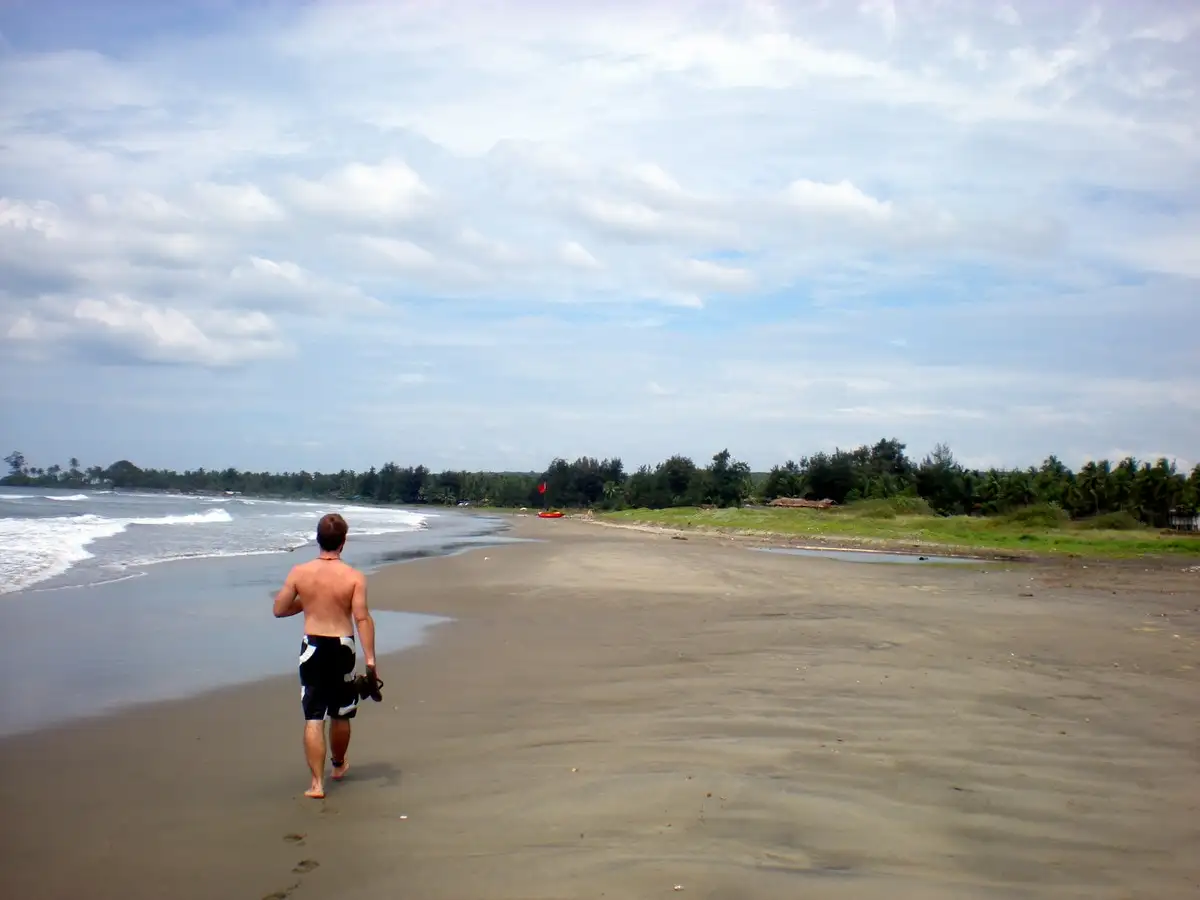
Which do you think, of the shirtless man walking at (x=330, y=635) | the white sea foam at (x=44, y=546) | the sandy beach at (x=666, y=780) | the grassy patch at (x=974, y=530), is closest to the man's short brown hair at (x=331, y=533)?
the shirtless man walking at (x=330, y=635)

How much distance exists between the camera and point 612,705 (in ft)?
27.3

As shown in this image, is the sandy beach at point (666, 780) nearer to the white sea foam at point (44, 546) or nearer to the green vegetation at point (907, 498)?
the white sea foam at point (44, 546)

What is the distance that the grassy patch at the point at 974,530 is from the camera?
34569mm

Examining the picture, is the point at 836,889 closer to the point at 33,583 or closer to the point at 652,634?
the point at 652,634

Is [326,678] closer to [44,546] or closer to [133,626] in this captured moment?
[133,626]

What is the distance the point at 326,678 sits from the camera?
5.97 metres

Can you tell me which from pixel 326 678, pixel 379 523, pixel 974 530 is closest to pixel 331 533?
pixel 326 678

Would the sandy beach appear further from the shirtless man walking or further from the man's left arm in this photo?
the man's left arm

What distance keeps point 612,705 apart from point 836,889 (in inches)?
164

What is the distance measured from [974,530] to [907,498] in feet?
75.9

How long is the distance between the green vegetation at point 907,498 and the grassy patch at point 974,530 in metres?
A: 0.08

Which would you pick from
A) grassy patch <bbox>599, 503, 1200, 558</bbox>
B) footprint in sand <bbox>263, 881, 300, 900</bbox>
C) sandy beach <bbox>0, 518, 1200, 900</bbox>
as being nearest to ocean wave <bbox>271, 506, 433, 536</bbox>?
grassy patch <bbox>599, 503, 1200, 558</bbox>

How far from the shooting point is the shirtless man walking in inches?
235

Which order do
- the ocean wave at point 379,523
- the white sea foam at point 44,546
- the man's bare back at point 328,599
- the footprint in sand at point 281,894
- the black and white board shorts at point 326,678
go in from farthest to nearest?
1. the ocean wave at point 379,523
2. the white sea foam at point 44,546
3. the man's bare back at point 328,599
4. the black and white board shorts at point 326,678
5. the footprint in sand at point 281,894
